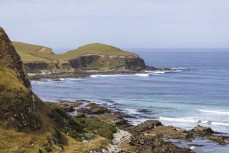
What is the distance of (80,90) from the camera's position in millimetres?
151000

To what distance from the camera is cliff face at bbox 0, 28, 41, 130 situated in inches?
2258

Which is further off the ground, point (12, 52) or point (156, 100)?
point (12, 52)

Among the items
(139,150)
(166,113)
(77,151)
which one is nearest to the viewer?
(77,151)

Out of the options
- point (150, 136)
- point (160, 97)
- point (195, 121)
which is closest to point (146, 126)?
point (150, 136)

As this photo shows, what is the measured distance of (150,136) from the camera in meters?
77.1

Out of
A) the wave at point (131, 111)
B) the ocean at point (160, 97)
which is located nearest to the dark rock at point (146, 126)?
the ocean at point (160, 97)

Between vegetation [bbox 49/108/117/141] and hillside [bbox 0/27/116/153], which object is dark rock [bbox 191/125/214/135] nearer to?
vegetation [bbox 49/108/117/141]

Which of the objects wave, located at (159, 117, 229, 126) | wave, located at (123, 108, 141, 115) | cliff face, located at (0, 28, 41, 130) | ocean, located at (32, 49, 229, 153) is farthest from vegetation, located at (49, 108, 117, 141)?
wave, located at (123, 108, 141, 115)

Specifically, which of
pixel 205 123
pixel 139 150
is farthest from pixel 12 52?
pixel 205 123

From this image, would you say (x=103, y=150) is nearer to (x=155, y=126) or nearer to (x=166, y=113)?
(x=155, y=126)

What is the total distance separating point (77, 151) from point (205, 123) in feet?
139

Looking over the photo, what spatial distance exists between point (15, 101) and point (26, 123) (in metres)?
3.53

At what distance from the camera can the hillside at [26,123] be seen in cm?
5553

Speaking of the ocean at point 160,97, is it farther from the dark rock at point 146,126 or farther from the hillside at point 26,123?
the hillside at point 26,123
